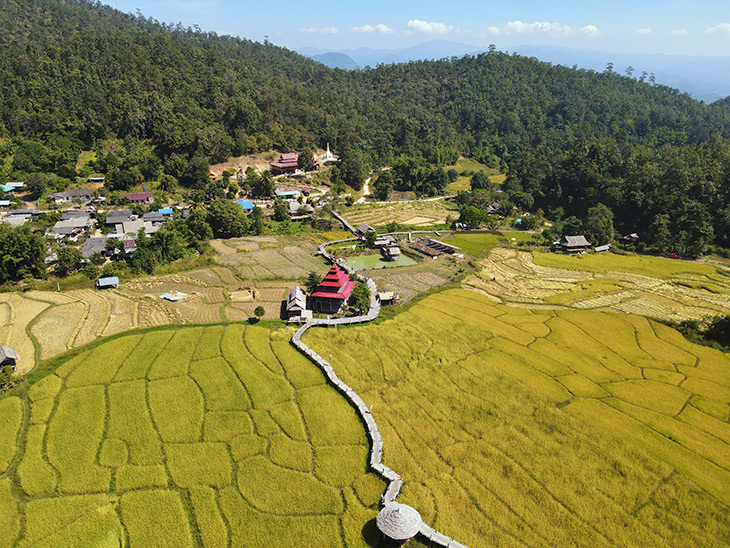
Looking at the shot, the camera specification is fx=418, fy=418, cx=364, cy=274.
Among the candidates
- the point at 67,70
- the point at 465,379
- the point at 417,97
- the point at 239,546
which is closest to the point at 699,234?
the point at 465,379

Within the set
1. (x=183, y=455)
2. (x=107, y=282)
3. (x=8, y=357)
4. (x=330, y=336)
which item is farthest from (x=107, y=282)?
(x=183, y=455)

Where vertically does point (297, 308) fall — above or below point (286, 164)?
below

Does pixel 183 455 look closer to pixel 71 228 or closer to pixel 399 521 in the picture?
pixel 399 521

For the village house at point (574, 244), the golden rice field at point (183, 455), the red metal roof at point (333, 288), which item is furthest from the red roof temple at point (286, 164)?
the golden rice field at point (183, 455)

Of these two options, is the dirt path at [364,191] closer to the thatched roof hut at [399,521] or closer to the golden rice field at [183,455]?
the golden rice field at [183,455]

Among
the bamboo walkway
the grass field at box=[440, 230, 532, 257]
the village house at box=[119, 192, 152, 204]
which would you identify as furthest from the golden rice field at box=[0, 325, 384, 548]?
the village house at box=[119, 192, 152, 204]
